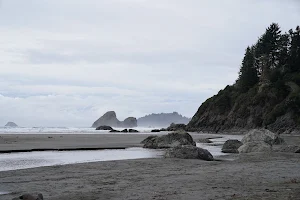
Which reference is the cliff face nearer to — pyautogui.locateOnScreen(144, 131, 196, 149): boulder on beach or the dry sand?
pyautogui.locateOnScreen(144, 131, 196, 149): boulder on beach

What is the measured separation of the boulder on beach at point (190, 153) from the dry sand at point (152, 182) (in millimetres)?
4219

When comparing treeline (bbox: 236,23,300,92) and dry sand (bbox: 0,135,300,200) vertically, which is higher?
treeline (bbox: 236,23,300,92)

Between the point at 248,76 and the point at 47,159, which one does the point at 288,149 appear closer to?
the point at 47,159

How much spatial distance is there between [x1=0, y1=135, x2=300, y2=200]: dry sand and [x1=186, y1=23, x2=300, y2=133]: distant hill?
54.6 m

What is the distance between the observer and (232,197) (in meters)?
9.87

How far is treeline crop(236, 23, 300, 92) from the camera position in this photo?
90.2 m

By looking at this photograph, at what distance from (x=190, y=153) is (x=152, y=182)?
10.0 meters

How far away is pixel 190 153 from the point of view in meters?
22.8

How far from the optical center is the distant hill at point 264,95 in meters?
74.6

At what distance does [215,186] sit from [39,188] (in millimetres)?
5899

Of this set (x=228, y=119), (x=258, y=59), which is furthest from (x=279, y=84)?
(x=258, y=59)

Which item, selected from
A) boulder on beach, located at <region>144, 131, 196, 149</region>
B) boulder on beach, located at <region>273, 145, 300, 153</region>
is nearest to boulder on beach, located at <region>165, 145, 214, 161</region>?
boulder on beach, located at <region>273, 145, 300, 153</region>

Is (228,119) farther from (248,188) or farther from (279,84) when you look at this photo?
(248,188)

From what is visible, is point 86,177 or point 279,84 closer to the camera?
point 86,177
